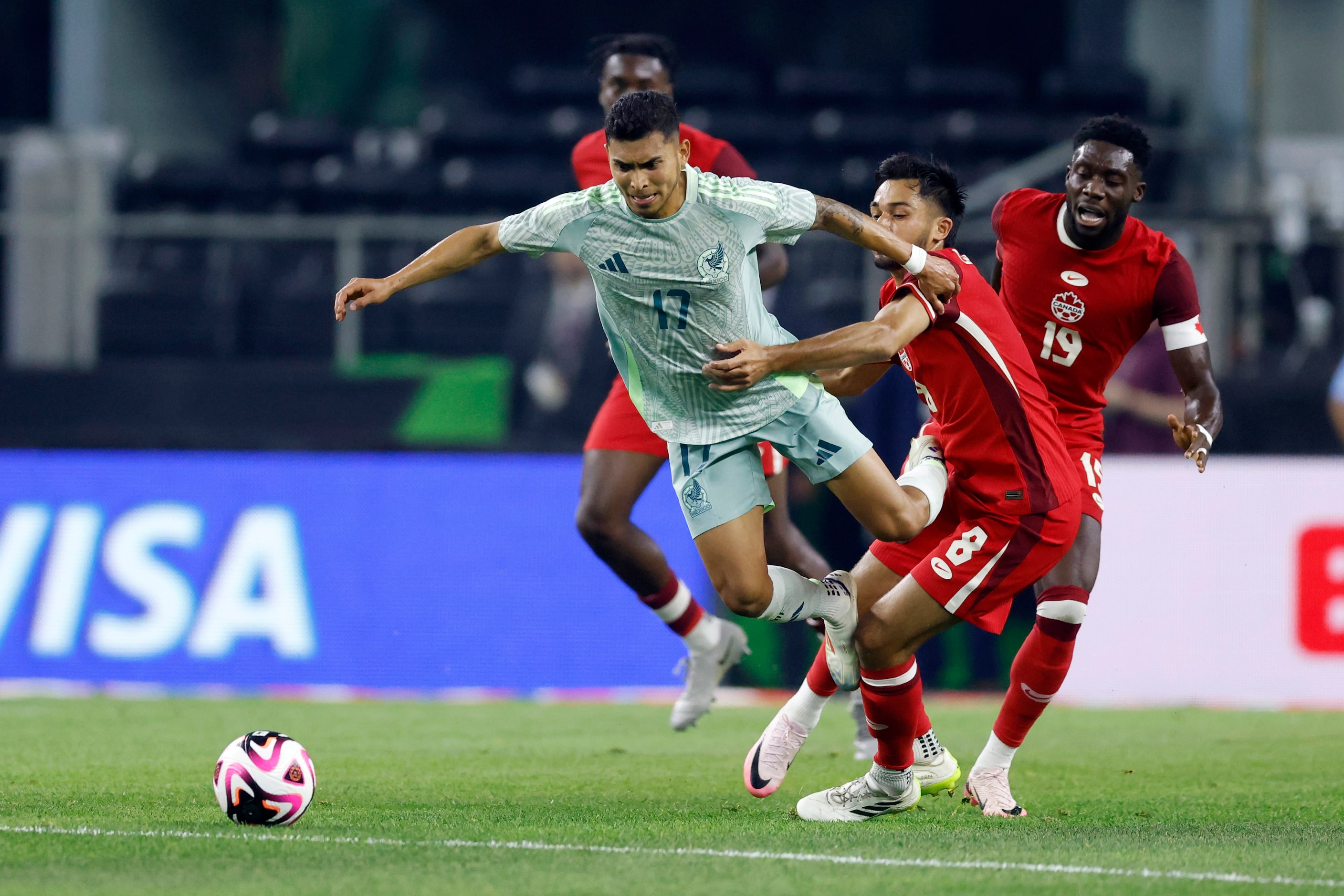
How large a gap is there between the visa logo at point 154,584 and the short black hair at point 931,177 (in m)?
5.20

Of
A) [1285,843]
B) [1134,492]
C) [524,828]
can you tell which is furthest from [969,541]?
[1134,492]

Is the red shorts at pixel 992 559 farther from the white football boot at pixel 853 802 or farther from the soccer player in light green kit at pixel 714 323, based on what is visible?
the white football boot at pixel 853 802

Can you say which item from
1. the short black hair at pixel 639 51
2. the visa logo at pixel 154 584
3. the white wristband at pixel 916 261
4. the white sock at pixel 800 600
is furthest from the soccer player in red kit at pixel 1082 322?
the visa logo at pixel 154 584

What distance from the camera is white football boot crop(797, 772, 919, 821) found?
5.55 metres

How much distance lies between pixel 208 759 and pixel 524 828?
2.24 meters

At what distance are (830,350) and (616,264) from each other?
726 mm

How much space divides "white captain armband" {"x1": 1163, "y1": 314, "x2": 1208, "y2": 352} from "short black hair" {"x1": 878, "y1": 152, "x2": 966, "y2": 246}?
886 mm

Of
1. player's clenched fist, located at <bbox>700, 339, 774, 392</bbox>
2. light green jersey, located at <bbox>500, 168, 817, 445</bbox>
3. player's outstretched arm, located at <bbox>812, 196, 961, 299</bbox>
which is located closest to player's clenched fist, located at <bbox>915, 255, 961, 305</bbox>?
player's outstretched arm, located at <bbox>812, 196, 961, 299</bbox>

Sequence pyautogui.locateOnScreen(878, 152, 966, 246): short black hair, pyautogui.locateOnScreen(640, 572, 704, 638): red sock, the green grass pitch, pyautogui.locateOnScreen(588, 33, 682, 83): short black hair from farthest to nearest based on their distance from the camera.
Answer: pyautogui.locateOnScreen(588, 33, 682, 83): short black hair → pyautogui.locateOnScreen(640, 572, 704, 638): red sock → pyautogui.locateOnScreen(878, 152, 966, 246): short black hair → the green grass pitch

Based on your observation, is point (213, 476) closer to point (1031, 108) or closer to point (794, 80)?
point (794, 80)

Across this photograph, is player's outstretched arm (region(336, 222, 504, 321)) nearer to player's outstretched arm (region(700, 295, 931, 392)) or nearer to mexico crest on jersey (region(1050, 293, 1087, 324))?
player's outstretched arm (region(700, 295, 931, 392))

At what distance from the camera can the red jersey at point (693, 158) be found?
22.5ft

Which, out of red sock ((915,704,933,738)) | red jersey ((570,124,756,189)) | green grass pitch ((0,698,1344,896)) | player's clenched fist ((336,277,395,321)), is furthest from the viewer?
red jersey ((570,124,756,189))

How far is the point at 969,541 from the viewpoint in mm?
5465
